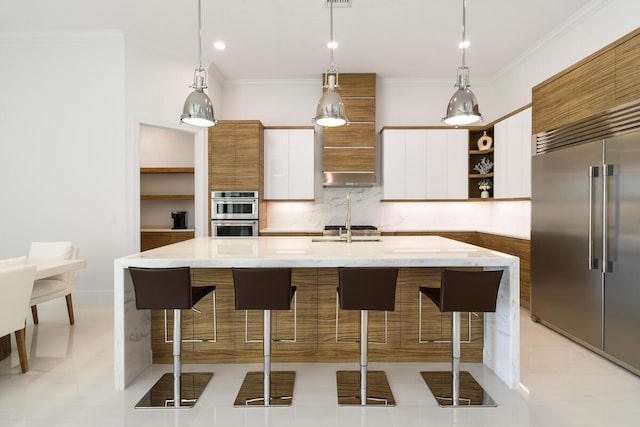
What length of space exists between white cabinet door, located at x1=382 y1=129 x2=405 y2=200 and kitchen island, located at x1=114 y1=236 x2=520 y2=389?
2.82 m

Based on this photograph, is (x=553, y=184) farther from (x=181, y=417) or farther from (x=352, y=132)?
(x=181, y=417)

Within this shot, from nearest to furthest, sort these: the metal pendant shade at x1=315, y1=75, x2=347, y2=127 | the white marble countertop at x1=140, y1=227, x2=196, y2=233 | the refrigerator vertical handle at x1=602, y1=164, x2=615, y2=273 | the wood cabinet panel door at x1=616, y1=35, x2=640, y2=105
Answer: the wood cabinet panel door at x1=616, y1=35, x2=640, y2=105
the refrigerator vertical handle at x1=602, y1=164, x2=615, y2=273
the metal pendant shade at x1=315, y1=75, x2=347, y2=127
the white marble countertop at x1=140, y1=227, x2=196, y2=233

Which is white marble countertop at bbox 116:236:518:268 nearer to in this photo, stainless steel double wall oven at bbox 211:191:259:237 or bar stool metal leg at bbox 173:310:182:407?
bar stool metal leg at bbox 173:310:182:407

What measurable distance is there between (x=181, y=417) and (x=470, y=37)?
15.8ft

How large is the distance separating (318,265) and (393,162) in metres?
3.57

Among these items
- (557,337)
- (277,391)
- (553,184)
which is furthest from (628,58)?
(277,391)

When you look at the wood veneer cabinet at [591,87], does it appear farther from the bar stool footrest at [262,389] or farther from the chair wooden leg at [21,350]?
the chair wooden leg at [21,350]

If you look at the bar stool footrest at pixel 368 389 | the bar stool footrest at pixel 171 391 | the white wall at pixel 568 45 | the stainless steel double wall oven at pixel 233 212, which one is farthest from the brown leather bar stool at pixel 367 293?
the white wall at pixel 568 45

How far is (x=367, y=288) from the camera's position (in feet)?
7.68

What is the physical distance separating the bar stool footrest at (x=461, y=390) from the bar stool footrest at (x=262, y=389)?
989 mm

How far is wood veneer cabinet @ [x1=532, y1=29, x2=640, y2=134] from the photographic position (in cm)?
276

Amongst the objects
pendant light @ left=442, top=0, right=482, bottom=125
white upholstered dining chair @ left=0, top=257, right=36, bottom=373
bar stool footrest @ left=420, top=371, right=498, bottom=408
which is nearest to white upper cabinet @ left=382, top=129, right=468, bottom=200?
pendant light @ left=442, top=0, right=482, bottom=125

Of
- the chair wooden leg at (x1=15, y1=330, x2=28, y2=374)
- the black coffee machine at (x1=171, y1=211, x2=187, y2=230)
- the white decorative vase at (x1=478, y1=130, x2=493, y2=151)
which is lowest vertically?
the chair wooden leg at (x1=15, y1=330, x2=28, y2=374)

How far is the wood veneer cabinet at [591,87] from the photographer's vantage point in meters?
2.76
